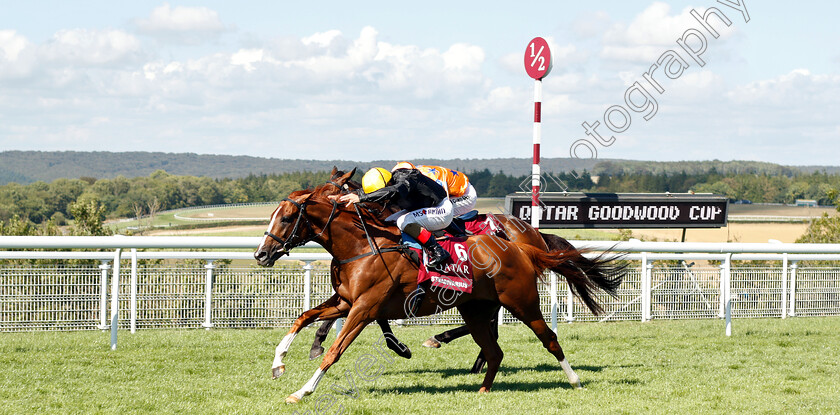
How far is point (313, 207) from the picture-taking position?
16.7 ft

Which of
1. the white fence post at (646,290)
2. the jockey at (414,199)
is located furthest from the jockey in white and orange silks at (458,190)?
the white fence post at (646,290)

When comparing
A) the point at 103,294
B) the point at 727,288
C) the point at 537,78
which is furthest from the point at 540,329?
the point at 103,294

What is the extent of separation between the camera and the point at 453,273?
5211 mm

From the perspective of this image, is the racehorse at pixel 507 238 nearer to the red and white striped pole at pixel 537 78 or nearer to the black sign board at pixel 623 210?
the red and white striped pole at pixel 537 78

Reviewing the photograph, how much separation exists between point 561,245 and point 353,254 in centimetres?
232

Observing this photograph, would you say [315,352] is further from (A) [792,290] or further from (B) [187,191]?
Result: (B) [187,191]

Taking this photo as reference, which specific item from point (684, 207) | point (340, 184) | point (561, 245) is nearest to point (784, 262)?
point (684, 207)

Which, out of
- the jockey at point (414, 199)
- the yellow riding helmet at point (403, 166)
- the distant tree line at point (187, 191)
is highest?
the yellow riding helmet at point (403, 166)

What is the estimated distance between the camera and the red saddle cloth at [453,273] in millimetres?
5172

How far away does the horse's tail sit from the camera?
585 centimetres

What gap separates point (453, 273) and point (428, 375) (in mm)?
1025

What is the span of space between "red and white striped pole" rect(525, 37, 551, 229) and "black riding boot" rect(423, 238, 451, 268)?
86.1 inches

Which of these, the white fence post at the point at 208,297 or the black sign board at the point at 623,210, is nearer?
the white fence post at the point at 208,297

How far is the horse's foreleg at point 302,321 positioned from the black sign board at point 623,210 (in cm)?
471
